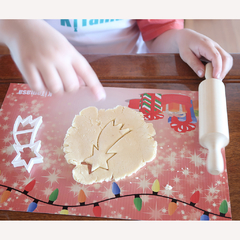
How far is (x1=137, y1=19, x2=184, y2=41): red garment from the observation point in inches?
37.1

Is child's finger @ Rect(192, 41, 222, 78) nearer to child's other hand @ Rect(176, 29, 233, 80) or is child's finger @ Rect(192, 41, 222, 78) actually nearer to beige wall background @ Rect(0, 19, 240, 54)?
child's other hand @ Rect(176, 29, 233, 80)

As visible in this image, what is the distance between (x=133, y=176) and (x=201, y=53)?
0.47 m

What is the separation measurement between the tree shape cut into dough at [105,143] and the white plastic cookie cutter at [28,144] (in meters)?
0.15

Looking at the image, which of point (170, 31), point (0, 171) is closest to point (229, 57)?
point (170, 31)

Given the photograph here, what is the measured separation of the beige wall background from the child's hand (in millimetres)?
1336

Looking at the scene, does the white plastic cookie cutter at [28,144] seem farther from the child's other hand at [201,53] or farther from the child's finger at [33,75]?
the child's other hand at [201,53]

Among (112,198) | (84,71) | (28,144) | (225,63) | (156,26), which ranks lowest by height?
(112,198)

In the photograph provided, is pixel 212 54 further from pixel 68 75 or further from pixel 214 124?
pixel 68 75

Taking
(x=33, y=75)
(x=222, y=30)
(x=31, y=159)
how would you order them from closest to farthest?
(x=33, y=75)
(x=31, y=159)
(x=222, y=30)

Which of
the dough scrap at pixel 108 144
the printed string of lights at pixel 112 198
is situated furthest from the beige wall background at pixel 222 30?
the printed string of lights at pixel 112 198

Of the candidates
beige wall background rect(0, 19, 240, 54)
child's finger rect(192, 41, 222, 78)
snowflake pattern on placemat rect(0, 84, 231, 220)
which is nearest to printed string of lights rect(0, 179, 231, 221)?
snowflake pattern on placemat rect(0, 84, 231, 220)

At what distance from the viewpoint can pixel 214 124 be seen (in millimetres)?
598

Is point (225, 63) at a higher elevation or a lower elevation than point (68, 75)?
higher

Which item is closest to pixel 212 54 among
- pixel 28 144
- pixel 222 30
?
pixel 28 144
